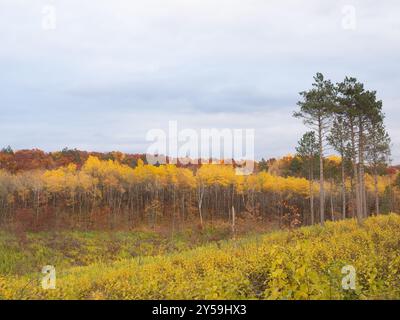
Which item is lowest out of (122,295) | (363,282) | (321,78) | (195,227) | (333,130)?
(195,227)

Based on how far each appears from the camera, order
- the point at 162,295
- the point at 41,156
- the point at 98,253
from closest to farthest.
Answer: the point at 162,295
the point at 98,253
the point at 41,156

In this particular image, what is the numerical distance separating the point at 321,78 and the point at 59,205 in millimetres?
53048

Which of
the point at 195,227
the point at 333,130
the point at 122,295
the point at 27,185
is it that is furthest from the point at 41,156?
the point at 122,295

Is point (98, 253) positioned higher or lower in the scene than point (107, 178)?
lower

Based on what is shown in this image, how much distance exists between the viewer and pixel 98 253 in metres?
44.6

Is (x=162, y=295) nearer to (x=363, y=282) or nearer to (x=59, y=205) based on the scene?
(x=363, y=282)

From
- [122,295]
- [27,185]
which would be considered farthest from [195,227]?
[122,295]

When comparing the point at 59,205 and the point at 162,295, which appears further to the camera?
the point at 59,205

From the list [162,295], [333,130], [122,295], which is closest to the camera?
[162,295]
